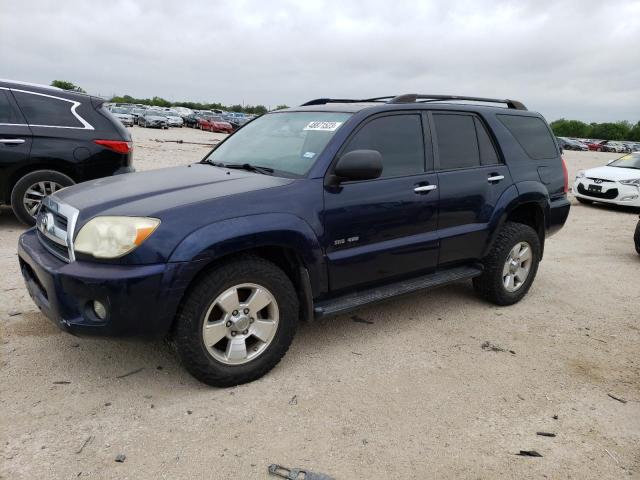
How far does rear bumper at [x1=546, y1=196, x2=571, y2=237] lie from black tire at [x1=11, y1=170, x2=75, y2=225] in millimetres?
5336

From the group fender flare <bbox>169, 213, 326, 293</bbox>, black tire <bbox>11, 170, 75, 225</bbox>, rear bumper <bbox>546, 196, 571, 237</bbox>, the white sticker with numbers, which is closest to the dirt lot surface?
fender flare <bbox>169, 213, 326, 293</bbox>

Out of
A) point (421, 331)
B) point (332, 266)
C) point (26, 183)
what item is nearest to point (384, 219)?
point (332, 266)

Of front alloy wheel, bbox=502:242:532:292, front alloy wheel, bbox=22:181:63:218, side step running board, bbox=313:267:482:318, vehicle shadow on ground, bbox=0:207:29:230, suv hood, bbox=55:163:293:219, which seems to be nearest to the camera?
suv hood, bbox=55:163:293:219

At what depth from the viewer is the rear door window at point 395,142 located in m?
3.56

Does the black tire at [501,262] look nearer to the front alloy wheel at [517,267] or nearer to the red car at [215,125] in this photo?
the front alloy wheel at [517,267]

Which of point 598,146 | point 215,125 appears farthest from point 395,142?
point 598,146

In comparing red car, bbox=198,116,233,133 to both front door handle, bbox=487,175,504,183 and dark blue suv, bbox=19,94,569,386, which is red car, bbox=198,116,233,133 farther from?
front door handle, bbox=487,175,504,183

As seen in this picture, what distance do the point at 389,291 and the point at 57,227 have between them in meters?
2.16

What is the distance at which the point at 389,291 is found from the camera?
3666 millimetres

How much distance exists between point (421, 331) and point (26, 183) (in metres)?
4.90

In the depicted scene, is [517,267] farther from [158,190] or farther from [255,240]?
[158,190]

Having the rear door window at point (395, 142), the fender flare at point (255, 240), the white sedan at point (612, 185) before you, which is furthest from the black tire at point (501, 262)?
the white sedan at point (612, 185)

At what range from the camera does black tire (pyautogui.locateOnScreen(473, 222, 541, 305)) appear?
439 cm

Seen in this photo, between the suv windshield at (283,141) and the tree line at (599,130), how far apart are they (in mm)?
88829
